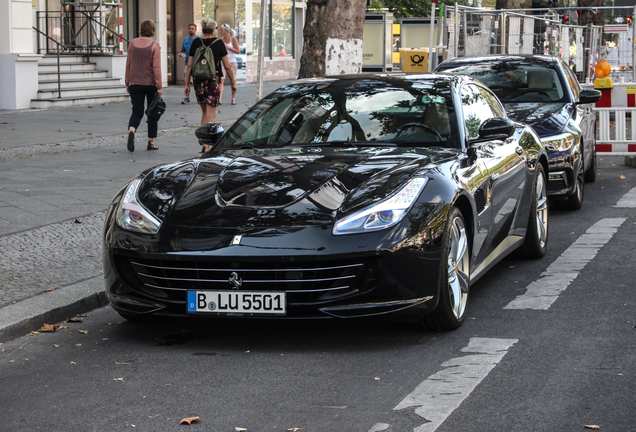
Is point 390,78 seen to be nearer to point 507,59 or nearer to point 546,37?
point 507,59

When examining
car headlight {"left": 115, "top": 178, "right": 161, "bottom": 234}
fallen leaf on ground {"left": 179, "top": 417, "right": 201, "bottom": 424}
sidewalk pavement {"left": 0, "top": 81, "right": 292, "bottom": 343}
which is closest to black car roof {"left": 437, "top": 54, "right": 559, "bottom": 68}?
sidewalk pavement {"left": 0, "top": 81, "right": 292, "bottom": 343}

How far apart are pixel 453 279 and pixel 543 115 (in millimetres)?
5202

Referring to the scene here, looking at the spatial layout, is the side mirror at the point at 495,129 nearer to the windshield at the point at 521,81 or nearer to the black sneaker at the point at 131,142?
the windshield at the point at 521,81

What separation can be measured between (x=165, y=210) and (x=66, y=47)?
19.0 meters

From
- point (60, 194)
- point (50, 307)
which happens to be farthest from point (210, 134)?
point (60, 194)

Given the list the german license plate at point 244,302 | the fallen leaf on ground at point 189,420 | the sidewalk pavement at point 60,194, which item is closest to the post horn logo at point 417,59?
the sidewalk pavement at point 60,194

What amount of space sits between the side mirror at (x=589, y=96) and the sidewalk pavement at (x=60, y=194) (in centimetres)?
514

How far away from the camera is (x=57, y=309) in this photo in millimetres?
5730

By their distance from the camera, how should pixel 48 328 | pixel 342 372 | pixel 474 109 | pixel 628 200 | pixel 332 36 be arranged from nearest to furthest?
1. pixel 342 372
2. pixel 48 328
3. pixel 474 109
4. pixel 628 200
5. pixel 332 36

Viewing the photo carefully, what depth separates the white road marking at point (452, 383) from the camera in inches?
154

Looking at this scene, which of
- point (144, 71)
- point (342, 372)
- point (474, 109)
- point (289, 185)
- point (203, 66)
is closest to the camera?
point (342, 372)

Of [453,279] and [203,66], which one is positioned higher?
[203,66]

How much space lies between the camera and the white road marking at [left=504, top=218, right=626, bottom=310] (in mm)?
5977

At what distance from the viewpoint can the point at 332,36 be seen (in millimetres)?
11695
